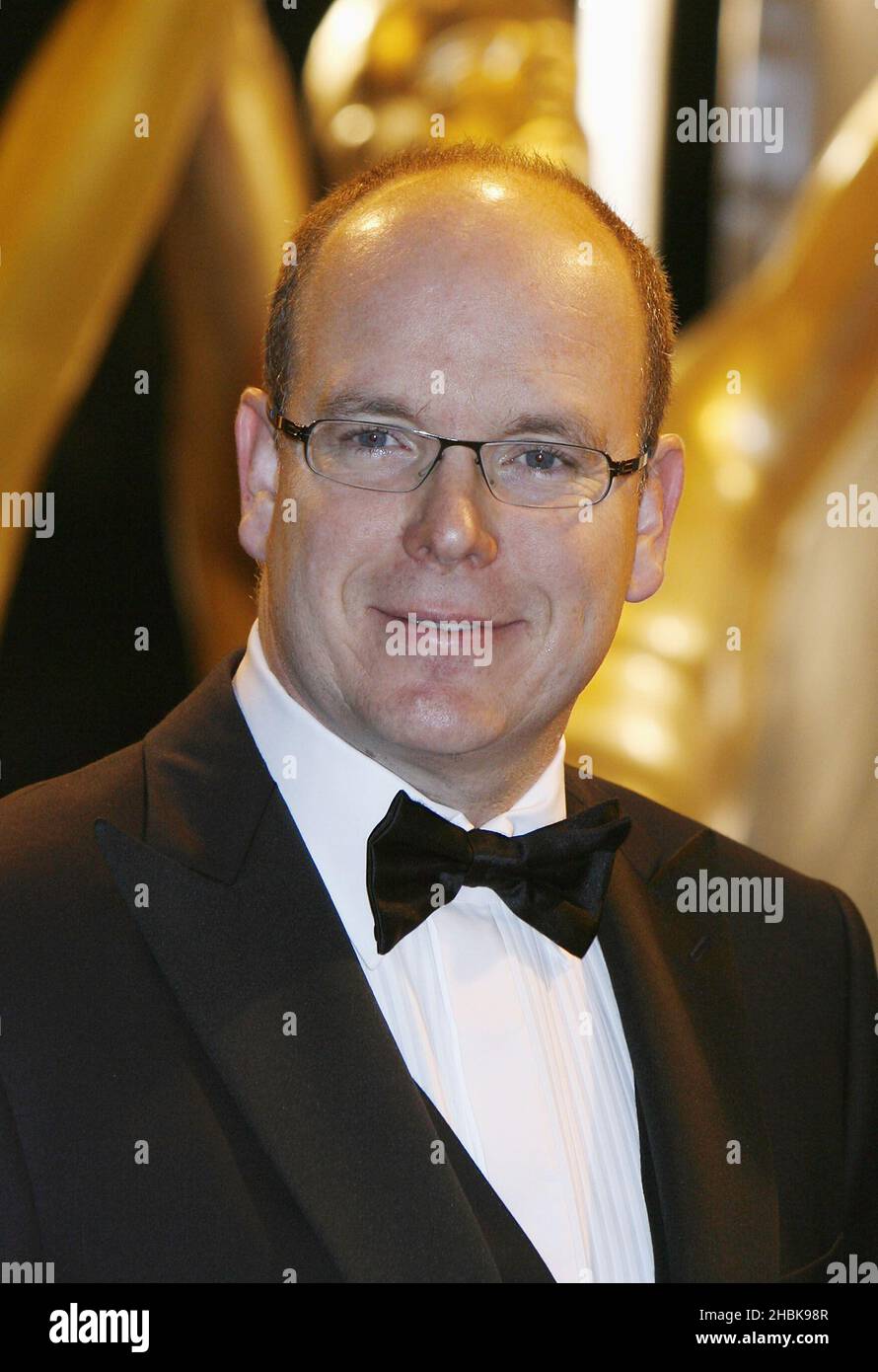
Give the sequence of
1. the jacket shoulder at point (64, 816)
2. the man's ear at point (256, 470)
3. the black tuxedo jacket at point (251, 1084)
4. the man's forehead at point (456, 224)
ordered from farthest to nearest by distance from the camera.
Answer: the man's ear at point (256, 470)
the man's forehead at point (456, 224)
the jacket shoulder at point (64, 816)
the black tuxedo jacket at point (251, 1084)

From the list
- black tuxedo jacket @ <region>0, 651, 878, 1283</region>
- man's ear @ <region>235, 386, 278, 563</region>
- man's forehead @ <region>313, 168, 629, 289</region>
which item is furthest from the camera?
man's ear @ <region>235, 386, 278, 563</region>

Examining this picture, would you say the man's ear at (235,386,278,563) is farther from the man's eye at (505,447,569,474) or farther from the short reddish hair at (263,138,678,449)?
the man's eye at (505,447,569,474)

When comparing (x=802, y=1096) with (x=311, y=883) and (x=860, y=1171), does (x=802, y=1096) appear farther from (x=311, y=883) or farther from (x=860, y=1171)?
(x=311, y=883)

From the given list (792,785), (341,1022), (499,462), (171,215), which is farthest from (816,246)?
(341,1022)

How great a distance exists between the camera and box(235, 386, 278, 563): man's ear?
5.42 ft

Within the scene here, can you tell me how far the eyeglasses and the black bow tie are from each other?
0.99 feet

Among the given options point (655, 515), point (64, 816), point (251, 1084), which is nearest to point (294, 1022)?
point (251, 1084)

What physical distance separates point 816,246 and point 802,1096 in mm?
1639

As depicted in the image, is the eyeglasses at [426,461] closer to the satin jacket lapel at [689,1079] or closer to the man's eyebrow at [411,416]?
the man's eyebrow at [411,416]

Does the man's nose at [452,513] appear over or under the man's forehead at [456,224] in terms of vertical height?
under

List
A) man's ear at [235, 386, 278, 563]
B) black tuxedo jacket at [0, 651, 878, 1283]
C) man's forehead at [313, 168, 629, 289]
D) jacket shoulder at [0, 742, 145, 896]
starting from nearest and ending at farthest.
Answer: black tuxedo jacket at [0, 651, 878, 1283] → jacket shoulder at [0, 742, 145, 896] → man's forehead at [313, 168, 629, 289] → man's ear at [235, 386, 278, 563]

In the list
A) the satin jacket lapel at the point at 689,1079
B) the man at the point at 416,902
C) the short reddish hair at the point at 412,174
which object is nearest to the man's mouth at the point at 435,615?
the man at the point at 416,902

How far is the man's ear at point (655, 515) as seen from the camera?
68.1 inches

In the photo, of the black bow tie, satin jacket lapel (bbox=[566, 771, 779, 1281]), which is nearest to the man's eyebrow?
the black bow tie
